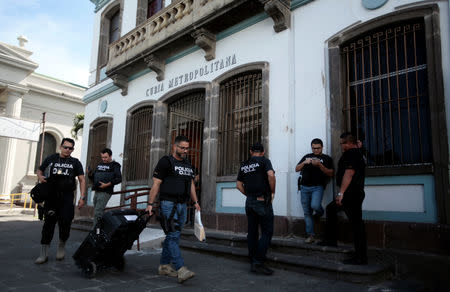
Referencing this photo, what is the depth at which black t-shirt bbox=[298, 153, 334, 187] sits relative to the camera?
18.5ft

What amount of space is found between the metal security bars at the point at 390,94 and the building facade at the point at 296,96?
17 mm

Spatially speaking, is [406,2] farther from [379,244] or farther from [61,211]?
[61,211]

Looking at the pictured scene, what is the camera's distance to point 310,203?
571 centimetres

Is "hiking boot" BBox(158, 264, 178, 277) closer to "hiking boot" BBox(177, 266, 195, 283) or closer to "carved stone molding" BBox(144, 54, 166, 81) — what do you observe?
"hiking boot" BBox(177, 266, 195, 283)

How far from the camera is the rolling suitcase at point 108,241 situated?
13.9 ft

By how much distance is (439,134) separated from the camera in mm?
4777

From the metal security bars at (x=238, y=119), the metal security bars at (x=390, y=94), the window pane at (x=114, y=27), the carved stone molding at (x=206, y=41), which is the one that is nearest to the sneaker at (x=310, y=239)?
the metal security bars at (x=390, y=94)

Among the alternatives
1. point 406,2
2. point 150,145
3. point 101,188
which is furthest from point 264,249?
point 150,145

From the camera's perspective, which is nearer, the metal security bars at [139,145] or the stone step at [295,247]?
the stone step at [295,247]

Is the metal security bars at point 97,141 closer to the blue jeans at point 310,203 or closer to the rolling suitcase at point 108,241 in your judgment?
the rolling suitcase at point 108,241

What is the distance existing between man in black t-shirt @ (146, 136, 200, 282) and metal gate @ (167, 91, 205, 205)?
4027 millimetres

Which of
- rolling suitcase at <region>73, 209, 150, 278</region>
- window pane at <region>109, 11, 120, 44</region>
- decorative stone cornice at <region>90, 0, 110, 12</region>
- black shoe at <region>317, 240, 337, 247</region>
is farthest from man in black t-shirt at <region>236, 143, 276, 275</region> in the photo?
decorative stone cornice at <region>90, 0, 110, 12</region>

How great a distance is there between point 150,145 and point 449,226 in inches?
308

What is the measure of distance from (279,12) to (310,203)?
3.89 metres
